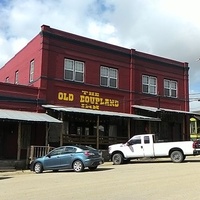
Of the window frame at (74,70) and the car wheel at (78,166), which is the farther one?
the window frame at (74,70)

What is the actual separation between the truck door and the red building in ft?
13.5

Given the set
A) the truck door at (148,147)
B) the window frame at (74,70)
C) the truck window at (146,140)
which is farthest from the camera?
the window frame at (74,70)

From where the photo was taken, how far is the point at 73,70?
28.5 m

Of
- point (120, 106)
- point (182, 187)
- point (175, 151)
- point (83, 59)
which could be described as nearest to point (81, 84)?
point (83, 59)

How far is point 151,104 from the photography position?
109 feet

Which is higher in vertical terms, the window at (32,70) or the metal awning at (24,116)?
the window at (32,70)

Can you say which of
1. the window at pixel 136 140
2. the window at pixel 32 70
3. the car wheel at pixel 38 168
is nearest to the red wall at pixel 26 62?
the window at pixel 32 70

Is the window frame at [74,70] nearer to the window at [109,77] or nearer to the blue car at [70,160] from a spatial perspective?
the window at [109,77]

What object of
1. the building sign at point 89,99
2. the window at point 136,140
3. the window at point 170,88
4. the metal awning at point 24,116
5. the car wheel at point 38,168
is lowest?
the car wheel at point 38,168

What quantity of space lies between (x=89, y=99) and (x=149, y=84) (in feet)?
24.3

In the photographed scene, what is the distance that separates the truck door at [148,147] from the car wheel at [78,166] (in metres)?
6.09

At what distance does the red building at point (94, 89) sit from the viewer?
85.8ft

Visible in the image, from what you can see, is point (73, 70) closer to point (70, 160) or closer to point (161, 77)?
point (161, 77)

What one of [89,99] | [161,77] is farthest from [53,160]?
[161,77]
